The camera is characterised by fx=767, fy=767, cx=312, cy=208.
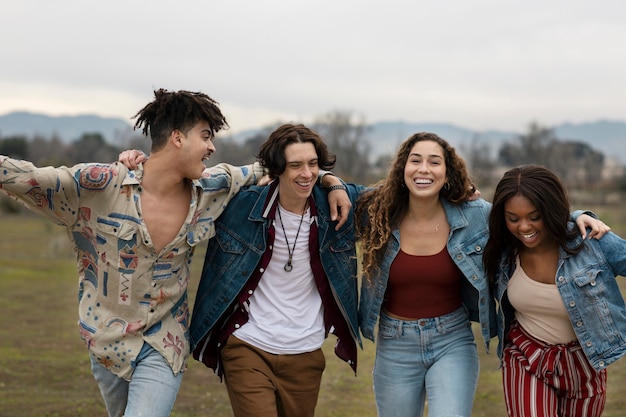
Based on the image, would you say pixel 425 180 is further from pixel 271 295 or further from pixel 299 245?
pixel 271 295

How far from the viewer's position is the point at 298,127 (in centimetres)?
463

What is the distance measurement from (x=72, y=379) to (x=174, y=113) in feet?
16.9

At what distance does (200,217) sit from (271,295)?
2.06 ft

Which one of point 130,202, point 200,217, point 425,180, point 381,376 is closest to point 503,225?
point 425,180

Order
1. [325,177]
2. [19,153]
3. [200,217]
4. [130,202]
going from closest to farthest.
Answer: [130,202], [200,217], [325,177], [19,153]

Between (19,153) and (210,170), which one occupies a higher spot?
(210,170)

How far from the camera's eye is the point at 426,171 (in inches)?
179

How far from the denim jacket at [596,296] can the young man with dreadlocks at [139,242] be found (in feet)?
6.90

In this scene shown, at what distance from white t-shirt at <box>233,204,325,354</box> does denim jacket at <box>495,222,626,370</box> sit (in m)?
1.44

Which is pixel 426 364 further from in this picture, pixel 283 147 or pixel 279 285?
pixel 283 147

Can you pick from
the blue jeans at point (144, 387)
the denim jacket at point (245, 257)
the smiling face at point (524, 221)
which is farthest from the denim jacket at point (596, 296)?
the blue jeans at point (144, 387)

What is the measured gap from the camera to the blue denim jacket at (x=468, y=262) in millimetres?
4516

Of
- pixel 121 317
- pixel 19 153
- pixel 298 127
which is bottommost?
pixel 19 153

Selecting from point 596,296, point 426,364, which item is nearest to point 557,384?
point 596,296
